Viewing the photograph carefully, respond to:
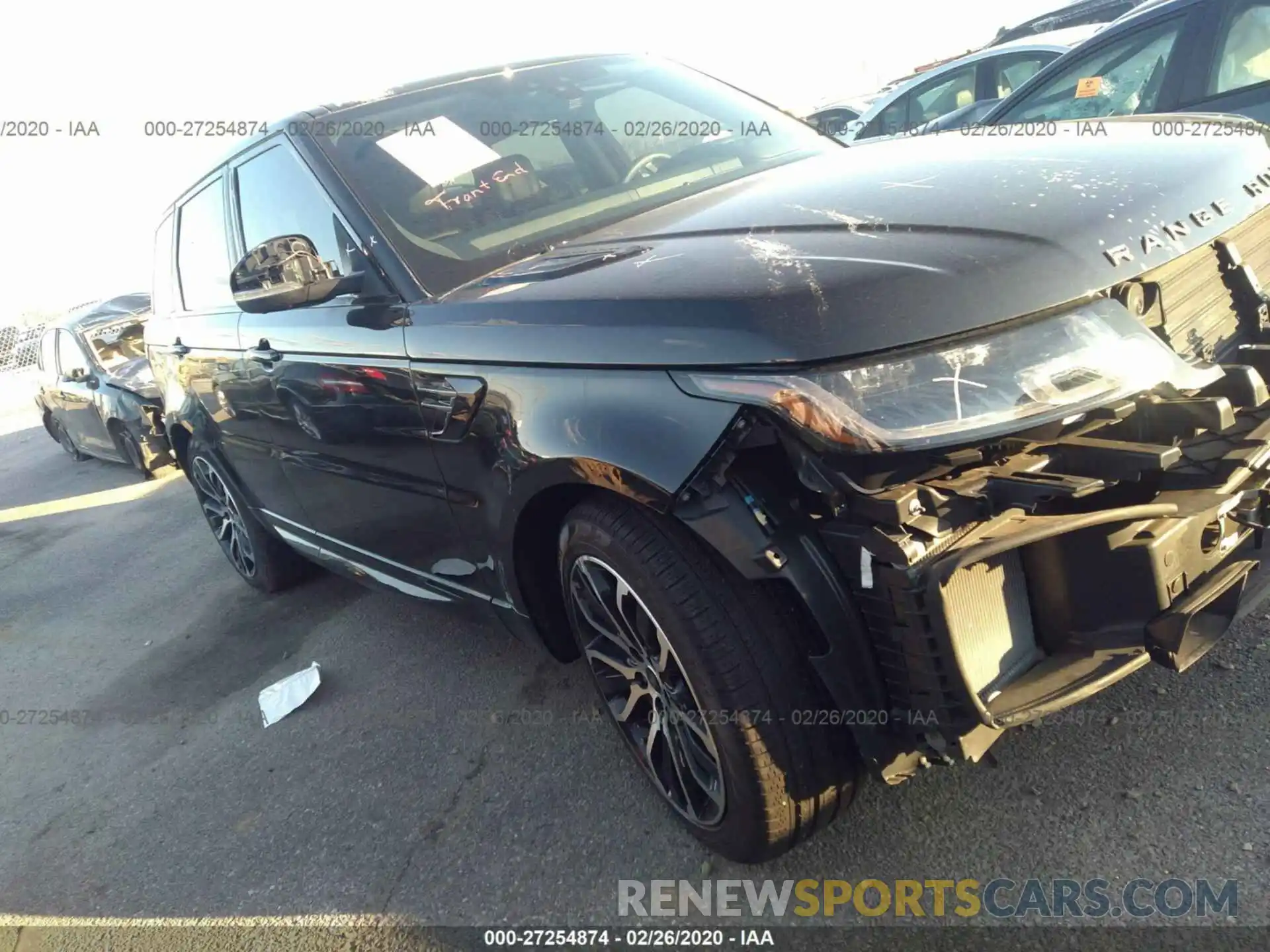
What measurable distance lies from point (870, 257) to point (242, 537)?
3.90 m

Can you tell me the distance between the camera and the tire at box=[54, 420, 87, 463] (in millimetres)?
9523

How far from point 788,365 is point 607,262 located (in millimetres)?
707

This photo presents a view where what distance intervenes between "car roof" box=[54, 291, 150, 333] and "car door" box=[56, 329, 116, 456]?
0.12 metres

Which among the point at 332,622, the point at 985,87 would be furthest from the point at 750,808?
the point at 985,87

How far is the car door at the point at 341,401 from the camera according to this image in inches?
99.3

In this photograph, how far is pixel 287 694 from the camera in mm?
3574

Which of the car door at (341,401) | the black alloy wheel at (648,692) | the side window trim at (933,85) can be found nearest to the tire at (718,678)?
the black alloy wheel at (648,692)

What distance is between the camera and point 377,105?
2.88 m

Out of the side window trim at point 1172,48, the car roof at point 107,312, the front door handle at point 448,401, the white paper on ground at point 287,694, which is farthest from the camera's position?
the car roof at point 107,312

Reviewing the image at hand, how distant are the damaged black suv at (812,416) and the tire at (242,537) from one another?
185cm

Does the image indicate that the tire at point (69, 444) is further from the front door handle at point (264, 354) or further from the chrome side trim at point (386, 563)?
the front door handle at point (264, 354)

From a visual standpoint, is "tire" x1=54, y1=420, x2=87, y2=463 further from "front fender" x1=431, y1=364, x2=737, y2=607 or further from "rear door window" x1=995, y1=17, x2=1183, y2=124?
"rear door window" x1=995, y1=17, x2=1183, y2=124

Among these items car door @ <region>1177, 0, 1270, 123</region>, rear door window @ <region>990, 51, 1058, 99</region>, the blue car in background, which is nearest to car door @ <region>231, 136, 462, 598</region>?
the blue car in background

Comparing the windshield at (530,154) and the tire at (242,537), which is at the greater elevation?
the windshield at (530,154)
